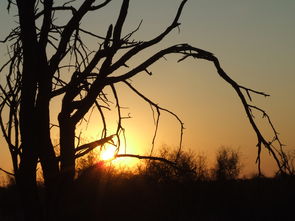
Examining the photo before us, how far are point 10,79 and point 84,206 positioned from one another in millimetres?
23581

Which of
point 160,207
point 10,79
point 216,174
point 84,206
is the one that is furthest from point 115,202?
point 10,79

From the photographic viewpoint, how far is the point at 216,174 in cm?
4025

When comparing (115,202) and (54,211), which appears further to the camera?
(115,202)

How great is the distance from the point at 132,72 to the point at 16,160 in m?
0.76

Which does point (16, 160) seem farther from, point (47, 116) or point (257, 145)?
point (257, 145)

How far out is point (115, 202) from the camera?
31.8 m

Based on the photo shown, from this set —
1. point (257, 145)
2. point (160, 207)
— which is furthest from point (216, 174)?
point (257, 145)

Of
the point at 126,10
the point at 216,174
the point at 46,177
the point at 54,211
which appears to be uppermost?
the point at 216,174

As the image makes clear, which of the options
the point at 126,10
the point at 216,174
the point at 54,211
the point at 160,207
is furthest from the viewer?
the point at 216,174

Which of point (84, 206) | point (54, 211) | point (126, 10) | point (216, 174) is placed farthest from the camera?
point (216, 174)

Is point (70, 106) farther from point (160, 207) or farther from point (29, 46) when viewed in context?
point (160, 207)

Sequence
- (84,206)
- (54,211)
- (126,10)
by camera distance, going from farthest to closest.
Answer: (84,206)
(126,10)
(54,211)

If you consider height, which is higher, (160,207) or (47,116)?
(160,207)

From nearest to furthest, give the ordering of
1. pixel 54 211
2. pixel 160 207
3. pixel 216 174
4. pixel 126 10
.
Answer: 1. pixel 54 211
2. pixel 126 10
3. pixel 160 207
4. pixel 216 174
